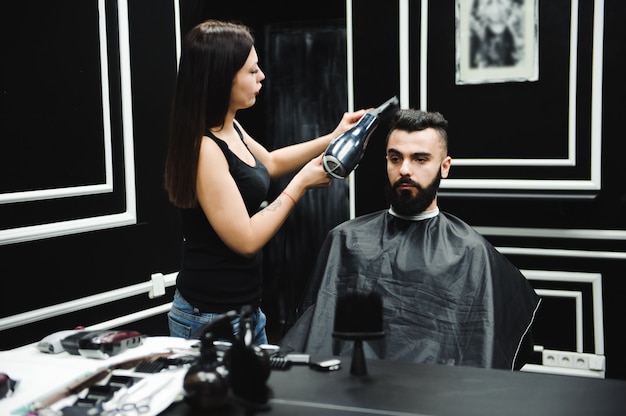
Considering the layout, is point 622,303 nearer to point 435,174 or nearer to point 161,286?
point 435,174

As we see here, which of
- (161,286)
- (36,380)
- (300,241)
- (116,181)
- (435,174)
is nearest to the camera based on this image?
Answer: (36,380)

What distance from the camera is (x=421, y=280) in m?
2.08

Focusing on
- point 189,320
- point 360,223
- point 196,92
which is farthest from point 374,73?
point 189,320

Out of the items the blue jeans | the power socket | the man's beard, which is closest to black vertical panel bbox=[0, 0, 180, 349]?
the blue jeans

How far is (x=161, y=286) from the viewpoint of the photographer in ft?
8.97

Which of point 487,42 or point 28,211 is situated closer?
point 28,211

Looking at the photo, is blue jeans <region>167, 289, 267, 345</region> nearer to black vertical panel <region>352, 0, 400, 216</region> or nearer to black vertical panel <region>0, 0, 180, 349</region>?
black vertical panel <region>0, 0, 180, 349</region>

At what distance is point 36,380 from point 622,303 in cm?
233

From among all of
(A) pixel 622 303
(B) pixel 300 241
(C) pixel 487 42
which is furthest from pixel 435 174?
(B) pixel 300 241

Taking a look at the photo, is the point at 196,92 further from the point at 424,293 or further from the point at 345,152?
the point at 424,293

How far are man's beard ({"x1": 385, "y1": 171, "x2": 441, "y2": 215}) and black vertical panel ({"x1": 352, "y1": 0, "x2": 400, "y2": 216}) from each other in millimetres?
843

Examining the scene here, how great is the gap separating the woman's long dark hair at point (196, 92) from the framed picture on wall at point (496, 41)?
1.44 meters

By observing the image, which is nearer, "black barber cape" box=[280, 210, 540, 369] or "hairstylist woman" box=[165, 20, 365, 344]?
"hairstylist woman" box=[165, 20, 365, 344]

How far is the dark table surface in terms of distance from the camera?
3.71 feet
